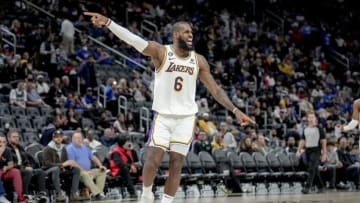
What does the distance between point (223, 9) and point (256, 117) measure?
8.82m

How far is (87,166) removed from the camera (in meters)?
15.4

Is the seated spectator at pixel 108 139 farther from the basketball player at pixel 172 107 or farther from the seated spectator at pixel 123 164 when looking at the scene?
the basketball player at pixel 172 107

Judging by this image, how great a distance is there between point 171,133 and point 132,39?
119 cm

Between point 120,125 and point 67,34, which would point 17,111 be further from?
point 67,34

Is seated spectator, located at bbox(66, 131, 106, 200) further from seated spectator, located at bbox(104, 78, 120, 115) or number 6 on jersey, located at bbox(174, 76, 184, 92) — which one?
number 6 on jersey, located at bbox(174, 76, 184, 92)

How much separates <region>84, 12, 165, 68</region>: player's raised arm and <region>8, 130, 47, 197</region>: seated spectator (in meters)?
5.72

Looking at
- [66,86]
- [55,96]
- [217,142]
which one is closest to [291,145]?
[217,142]

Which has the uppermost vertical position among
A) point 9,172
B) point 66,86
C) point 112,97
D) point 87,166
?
point 66,86

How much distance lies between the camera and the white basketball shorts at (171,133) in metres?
8.82

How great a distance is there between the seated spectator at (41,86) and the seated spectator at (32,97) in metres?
0.53

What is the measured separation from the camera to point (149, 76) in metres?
23.6

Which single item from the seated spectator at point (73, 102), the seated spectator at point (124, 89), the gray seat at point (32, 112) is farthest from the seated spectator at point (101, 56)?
the gray seat at point (32, 112)

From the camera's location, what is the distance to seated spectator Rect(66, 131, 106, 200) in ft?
49.7

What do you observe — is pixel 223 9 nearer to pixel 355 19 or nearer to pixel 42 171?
pixel 355 19
